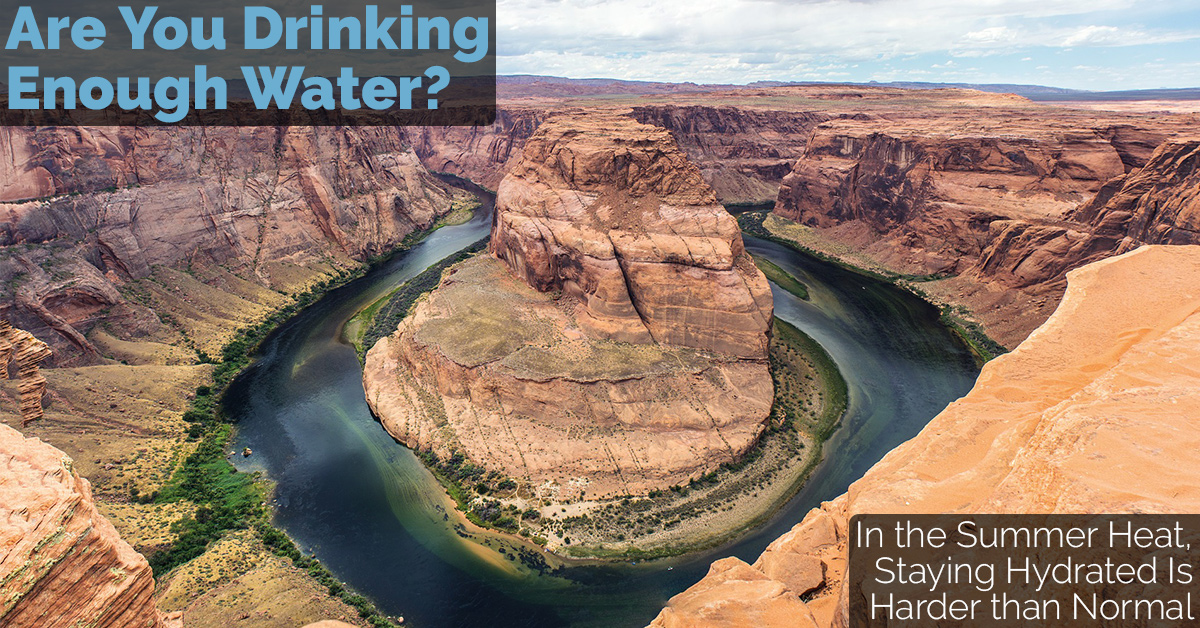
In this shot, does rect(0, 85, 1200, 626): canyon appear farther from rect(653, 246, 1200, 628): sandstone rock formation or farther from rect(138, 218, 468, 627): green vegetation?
rect(138, 218, 468, 627): green vegetation

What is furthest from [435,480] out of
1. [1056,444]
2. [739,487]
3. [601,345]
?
[1056,444]

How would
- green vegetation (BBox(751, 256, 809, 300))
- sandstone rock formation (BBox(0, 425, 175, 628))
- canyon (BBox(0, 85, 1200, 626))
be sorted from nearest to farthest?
sandstone rock formation (BBox(0, 425, 175, 628))
canyon (BBox(0, 85, 1200, 626))
green vegetation (BBox(751, 256, 809, 300))

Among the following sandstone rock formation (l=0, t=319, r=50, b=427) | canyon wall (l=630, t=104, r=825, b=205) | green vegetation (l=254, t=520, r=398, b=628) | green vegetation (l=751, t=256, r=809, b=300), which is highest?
canyon wall (l=630, t=104, r=825, b=205)

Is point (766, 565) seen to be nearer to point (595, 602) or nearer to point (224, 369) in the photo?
point (595, 602)

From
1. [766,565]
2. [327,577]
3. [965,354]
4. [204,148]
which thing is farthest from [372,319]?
[965,354]

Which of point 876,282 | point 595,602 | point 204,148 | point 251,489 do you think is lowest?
point 595,602

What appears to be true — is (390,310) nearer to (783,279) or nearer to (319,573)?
(319,573)

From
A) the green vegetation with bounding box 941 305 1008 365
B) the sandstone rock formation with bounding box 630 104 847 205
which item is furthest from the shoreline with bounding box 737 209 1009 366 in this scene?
the sandstone rock formation with bounding box 630 104 847 205

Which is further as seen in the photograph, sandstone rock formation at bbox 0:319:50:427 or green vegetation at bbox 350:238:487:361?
green vegetation at bbox 350:238:487:361

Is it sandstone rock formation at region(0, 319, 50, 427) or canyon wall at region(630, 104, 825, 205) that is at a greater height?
canyon wall at region(630, 104, 825, 205)
